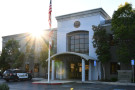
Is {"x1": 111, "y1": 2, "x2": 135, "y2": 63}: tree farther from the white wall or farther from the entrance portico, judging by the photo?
the entrance portico

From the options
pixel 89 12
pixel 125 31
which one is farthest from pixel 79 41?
pixel 125 31

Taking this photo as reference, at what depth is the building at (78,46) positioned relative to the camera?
88.3ft

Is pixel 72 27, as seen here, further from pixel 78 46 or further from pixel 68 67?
pixel 68 67

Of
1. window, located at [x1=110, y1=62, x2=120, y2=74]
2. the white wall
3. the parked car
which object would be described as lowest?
the parked car

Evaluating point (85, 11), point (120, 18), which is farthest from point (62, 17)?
point (120, 18)

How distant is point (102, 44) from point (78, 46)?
5993 millimetres

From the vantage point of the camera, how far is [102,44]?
24641 mm

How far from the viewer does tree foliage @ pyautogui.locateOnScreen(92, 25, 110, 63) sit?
24312 mm

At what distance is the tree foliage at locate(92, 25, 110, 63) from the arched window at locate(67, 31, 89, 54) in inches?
150

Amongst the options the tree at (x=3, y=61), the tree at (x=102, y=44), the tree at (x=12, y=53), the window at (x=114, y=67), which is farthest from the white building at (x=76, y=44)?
the tree at (x=3, y=61)

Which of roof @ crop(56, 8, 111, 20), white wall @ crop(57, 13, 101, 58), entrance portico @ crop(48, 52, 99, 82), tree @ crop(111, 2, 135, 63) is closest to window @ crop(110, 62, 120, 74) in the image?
white wall @ crop(57, 13, 101, 58)

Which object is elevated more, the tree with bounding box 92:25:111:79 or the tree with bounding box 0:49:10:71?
the tree with bounding box 92:25:111:79

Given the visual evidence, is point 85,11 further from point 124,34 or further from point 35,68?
point 35,68

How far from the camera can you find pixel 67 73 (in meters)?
30.2
